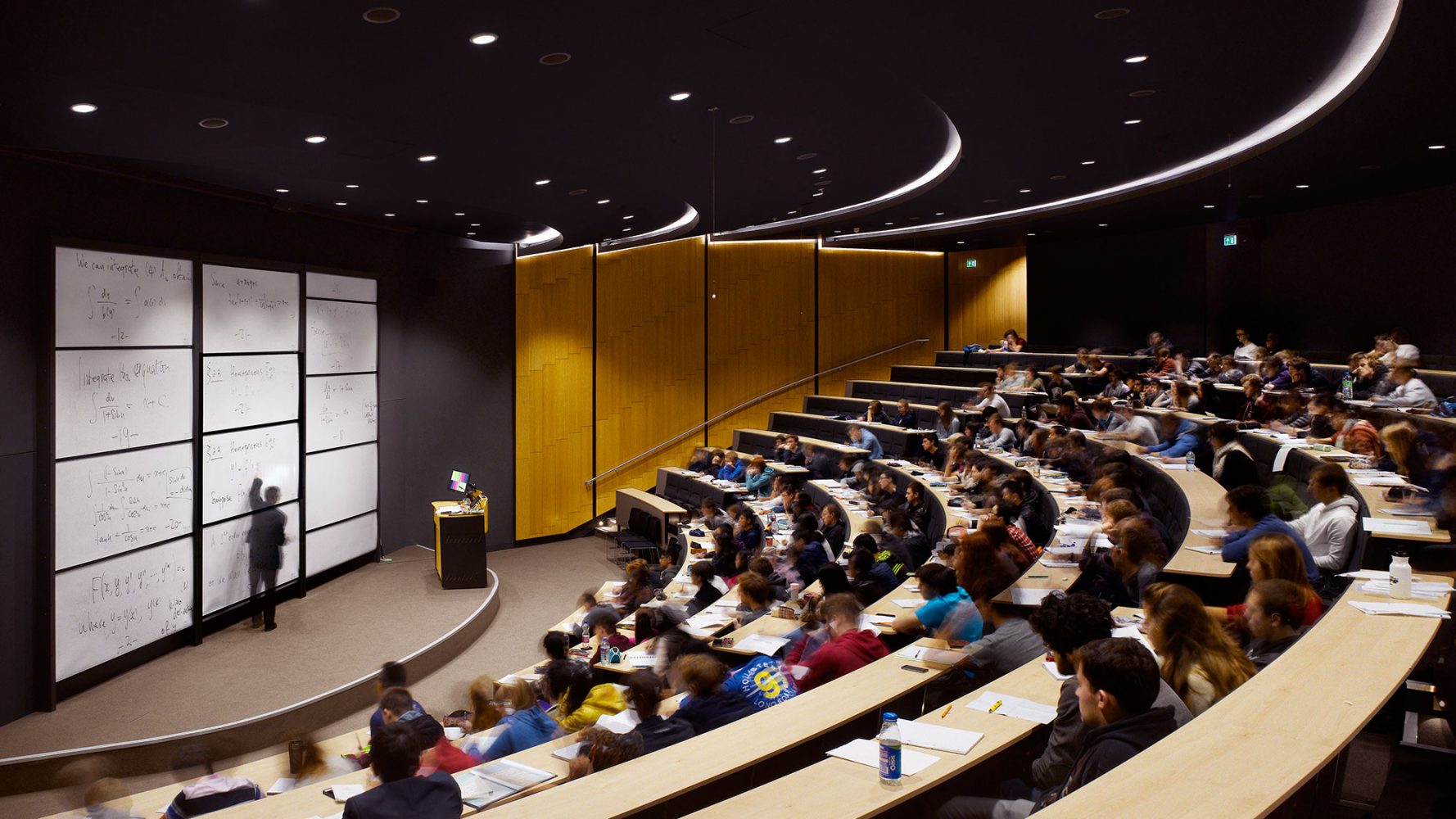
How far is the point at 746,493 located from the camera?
38.1ft

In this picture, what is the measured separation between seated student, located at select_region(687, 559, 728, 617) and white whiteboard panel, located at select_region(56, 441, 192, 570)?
4.25 meters

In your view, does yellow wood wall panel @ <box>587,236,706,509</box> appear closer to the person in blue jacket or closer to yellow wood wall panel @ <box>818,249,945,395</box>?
yellow wood wall panel @ <box>818,249,945,395</box>

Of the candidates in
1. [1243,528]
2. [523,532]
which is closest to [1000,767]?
[1243,528]

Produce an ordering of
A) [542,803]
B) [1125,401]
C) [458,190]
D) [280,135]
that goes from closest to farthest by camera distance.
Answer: [542,803]
[280,135]
[458,190]
[1125,401]

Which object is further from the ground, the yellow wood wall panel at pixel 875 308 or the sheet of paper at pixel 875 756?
the yellow wood wall panel at pixel 875 308

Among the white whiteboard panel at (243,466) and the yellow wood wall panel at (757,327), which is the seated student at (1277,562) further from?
the yellow wood wall panel at (757,327)

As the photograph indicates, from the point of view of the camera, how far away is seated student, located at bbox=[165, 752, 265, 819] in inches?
143

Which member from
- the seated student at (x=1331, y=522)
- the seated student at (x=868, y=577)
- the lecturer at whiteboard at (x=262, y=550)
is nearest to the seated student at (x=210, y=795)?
the seated student at (x=868, y=577)

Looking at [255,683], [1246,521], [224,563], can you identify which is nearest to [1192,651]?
[1246,521]

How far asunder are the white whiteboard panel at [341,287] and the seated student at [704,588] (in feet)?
17.0

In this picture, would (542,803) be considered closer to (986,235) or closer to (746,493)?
(746,493)

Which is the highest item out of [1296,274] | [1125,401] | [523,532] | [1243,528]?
[1296,274]

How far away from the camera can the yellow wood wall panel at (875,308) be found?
16469 millimetres

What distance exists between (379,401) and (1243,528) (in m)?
8.96
